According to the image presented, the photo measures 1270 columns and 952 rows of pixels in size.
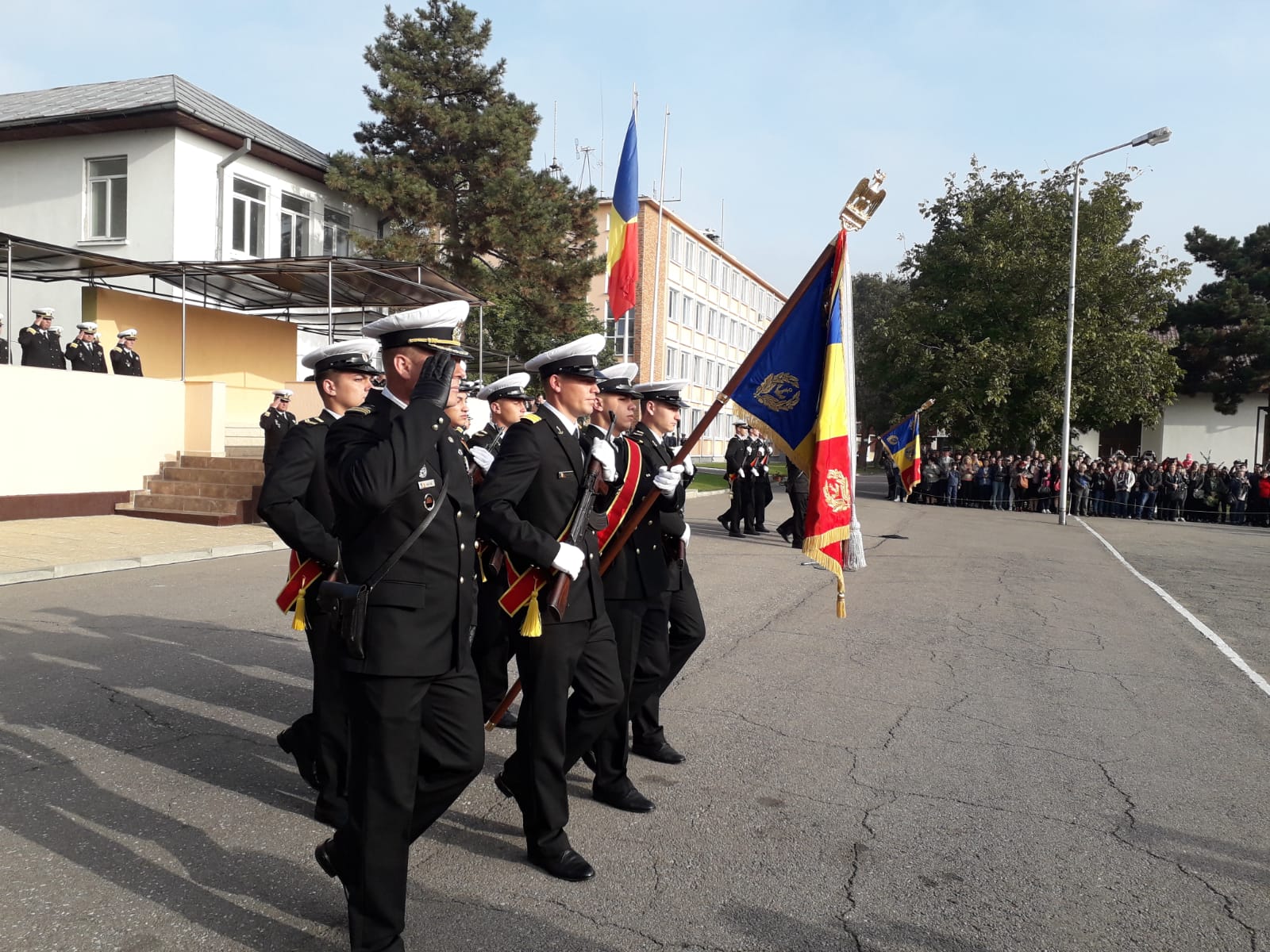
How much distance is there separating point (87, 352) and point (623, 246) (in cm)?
909

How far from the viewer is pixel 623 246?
1383cm

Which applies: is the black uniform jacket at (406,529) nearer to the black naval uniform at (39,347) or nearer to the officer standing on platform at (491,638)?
the officer standing on platform at (491,638)

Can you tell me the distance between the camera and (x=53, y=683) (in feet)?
19.8

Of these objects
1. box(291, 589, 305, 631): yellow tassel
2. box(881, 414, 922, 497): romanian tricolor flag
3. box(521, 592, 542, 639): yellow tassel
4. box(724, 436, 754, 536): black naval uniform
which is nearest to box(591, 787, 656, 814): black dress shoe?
box(521, 592, 542, 639): yellow tassel

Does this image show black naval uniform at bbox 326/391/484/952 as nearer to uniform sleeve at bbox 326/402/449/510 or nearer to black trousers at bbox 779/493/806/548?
uniform sleeve at bbox 326/402/449/510

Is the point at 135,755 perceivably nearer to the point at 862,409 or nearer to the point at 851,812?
the point at 851,812

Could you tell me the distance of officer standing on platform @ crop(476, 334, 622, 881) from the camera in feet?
12.1

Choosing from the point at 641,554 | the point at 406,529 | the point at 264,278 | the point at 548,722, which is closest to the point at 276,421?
the point at 264,278

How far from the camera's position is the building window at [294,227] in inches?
952

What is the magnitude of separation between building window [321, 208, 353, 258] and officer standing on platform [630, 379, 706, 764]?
22.3 metres

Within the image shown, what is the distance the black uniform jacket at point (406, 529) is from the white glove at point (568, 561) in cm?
48

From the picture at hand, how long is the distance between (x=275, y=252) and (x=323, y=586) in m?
22.5

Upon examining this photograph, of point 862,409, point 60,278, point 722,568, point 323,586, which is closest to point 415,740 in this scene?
point 323,586

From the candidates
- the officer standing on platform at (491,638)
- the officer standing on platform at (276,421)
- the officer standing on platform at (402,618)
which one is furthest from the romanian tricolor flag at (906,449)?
the officer standing on platform at (402,618)
